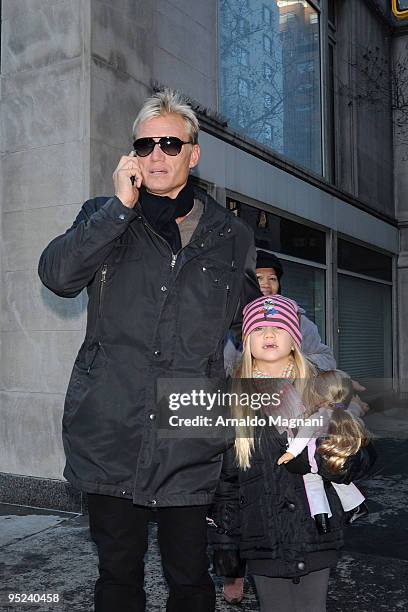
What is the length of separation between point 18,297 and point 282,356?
400 centimetres

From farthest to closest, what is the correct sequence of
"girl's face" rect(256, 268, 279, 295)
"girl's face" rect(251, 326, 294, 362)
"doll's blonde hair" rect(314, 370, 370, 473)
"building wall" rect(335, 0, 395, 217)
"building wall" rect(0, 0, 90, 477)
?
"building wall" rect(335, 0, 395, 217) → "building wall" rect(0, 0, 90, 477) → "girl's face" rect(256, 268, 279, 295) → "girl's face" rect(251, 326, 294, 362) → "doll's blonde hair" rect(314, 370, 370, 473)

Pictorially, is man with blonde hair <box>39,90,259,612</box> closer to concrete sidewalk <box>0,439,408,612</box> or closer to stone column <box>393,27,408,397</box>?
concrete sidewalk <box>0,439,408,612</box>

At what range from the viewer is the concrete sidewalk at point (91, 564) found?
3707 mm

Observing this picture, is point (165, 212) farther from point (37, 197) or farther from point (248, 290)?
point (37, 197)

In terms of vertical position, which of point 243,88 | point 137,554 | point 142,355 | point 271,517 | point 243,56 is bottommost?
point 137,554

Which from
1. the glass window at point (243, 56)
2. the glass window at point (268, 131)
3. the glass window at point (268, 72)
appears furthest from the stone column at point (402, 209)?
the glass window at point (243, 56)

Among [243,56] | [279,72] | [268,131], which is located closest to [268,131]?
[268,131]

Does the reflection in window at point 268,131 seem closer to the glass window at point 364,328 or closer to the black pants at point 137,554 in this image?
the glass window at point 364,328

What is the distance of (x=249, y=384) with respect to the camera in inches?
106

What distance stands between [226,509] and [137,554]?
406mm

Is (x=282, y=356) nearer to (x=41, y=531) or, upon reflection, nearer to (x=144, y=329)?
(x=144, y=329)

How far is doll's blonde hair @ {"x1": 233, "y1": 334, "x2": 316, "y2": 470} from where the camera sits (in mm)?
2594

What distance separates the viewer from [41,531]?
16.6ft

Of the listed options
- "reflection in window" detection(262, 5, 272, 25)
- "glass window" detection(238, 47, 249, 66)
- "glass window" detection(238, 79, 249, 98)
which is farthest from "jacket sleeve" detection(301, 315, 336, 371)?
"reflection in window" detection(262, 5, 272, 25)
